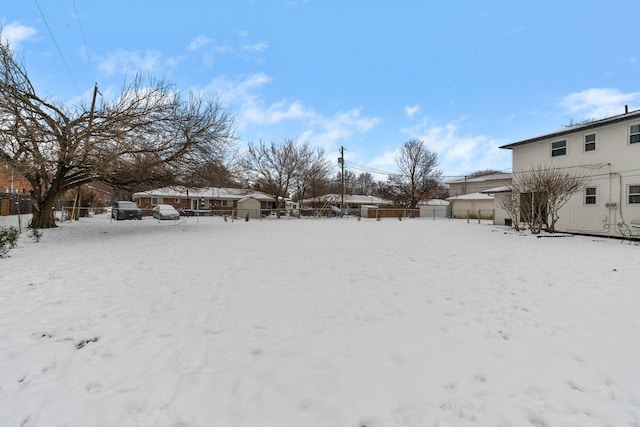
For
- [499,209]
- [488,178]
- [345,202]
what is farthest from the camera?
[488,178]

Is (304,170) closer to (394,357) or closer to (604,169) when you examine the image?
(604,169)

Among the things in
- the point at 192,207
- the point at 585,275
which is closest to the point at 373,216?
the point at 192,207

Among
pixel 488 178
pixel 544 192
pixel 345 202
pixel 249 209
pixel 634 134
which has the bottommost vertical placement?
pixel 249 209

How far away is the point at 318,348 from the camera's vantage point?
3176 mm

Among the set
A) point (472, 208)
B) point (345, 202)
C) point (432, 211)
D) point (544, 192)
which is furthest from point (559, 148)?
point (345, 202)

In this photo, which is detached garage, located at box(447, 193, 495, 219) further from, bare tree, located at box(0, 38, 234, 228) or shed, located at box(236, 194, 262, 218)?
bare tree, located at box(0, 38, 234, 228)

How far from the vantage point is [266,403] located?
2318mm

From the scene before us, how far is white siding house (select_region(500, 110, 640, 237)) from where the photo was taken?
12892mm

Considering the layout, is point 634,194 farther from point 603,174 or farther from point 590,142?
point 590,142

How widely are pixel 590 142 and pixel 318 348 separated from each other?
1773cm

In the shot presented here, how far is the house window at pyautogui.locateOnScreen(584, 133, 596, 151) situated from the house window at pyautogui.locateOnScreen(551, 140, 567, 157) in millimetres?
899

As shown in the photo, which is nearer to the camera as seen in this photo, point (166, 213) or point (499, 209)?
point (499, 209)

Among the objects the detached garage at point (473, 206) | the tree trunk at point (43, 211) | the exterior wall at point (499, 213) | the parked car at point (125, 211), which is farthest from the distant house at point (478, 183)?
the tree trunk at point (43, 211)

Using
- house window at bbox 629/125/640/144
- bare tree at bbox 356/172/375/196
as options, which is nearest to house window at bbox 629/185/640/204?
house window at bbox 629/125/640/144
